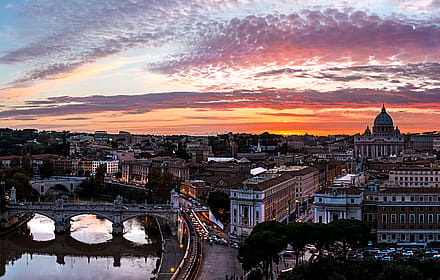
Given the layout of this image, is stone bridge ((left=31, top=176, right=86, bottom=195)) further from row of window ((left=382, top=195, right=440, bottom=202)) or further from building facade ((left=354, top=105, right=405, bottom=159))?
building facade ((left=354, top=105, right=405, bottom=159))

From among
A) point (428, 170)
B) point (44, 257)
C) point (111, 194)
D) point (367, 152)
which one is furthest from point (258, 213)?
point (367, 152)

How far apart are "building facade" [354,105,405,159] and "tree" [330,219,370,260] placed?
55821 mm

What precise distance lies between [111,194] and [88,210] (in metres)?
20.4

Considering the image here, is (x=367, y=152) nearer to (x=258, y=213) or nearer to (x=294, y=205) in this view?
(x=294, y=205)

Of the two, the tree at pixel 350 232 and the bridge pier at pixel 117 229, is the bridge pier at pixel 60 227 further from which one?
the tree at pixel 350 232

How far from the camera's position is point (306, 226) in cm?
1997

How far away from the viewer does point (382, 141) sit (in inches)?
2965

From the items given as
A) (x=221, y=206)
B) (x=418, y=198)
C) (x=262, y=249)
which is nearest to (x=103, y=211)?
(x=221, y=206)

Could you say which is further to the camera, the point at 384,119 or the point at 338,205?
the point at 384,119

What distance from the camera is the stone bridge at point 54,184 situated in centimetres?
4975

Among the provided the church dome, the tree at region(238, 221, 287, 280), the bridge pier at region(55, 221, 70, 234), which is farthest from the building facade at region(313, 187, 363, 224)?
the church dome

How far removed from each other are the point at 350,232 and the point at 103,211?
1634 cm

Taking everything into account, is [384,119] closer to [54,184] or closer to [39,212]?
[54,184]

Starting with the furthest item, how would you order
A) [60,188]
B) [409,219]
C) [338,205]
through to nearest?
[60,188]
[338,205]
[409,219]
